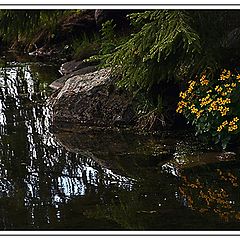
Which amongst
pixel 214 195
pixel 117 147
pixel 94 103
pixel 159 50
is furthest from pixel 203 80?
pixel 94 103

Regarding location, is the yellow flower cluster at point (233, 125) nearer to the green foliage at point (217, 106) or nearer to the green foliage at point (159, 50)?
the green foliage at point (217, 106)

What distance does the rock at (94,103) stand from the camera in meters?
6.62

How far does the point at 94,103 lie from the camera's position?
22.4 ft

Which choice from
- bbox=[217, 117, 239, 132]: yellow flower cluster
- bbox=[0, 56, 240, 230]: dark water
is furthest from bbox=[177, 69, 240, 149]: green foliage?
bbox=[0, 56, 240, 230]: dark water

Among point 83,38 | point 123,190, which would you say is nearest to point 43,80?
point 83,38

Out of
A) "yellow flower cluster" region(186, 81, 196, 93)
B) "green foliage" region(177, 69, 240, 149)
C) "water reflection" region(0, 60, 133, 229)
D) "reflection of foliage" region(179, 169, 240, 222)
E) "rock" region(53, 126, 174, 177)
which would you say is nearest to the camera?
"reflection of foliage" region(179, 169, 240, 222)

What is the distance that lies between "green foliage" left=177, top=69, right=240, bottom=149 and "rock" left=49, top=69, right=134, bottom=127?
1.24m

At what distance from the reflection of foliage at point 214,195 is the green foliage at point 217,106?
622mm

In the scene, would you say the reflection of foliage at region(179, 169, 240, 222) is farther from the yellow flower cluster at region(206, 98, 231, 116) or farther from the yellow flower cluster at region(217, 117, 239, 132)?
the yellow flower cluster at region(206, 98, 231, 116)

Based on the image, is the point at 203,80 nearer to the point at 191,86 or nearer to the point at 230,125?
the point at 191,86

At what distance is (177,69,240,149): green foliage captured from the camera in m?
5.12

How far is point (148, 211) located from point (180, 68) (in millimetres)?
2270

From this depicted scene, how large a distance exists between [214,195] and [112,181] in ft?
2.81

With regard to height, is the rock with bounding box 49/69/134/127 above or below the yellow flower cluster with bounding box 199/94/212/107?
above
